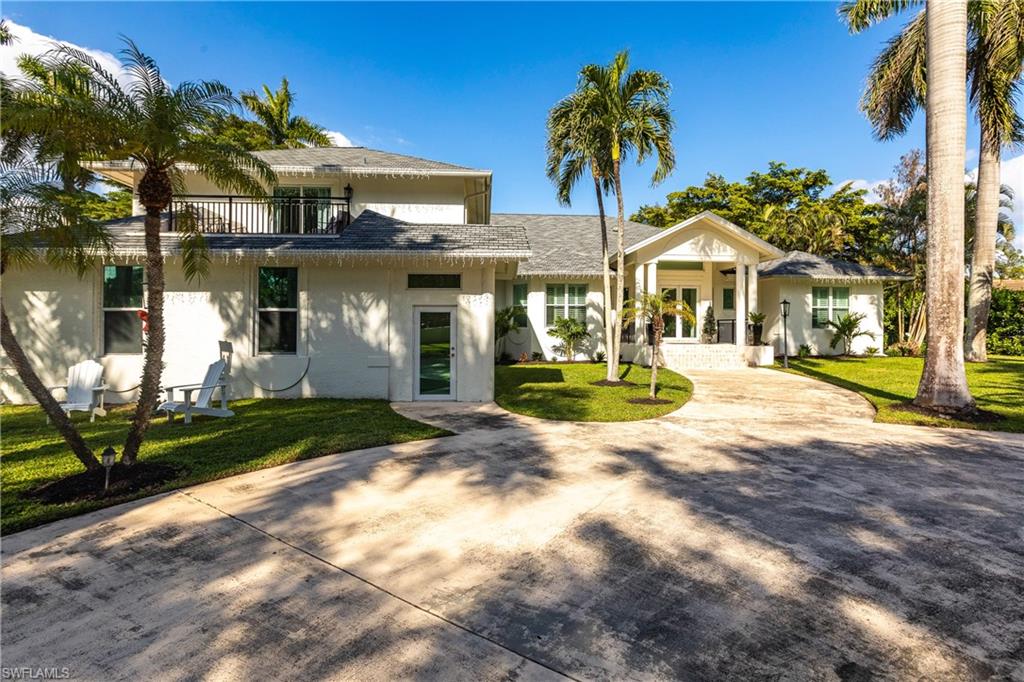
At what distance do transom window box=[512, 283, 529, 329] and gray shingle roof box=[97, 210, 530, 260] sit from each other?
8.04 meters

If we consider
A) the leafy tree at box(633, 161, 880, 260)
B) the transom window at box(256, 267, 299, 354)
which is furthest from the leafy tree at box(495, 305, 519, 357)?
the leafy tree at box(633, 161, 880, 260)

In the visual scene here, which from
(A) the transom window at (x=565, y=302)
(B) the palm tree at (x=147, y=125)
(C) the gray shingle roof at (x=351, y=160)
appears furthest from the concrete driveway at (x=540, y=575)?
(A) the transom window at (x=565, y=302)

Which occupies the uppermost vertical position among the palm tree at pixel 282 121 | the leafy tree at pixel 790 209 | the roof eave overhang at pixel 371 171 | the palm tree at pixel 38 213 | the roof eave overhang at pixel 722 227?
the palm tree at pixel 282 121

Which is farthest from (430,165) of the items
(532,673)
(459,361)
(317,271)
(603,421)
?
(532,673)

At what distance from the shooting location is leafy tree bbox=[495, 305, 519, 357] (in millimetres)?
18281

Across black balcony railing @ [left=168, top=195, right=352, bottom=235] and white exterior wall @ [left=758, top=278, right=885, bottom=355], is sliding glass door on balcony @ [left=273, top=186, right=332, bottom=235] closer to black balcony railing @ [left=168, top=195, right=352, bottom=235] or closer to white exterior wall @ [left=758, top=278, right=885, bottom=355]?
black balcony railing @ [left=168, top=195, right=352, bottom=235]

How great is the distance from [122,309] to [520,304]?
12975 millimetres

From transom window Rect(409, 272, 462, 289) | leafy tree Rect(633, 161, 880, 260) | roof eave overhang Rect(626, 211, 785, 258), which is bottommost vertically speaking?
transom window Rect(409, 272, 462, 289)

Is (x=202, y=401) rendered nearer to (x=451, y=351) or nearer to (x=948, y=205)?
(x=451, y=351)

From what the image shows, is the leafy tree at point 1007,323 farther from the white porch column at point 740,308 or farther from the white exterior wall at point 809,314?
the white porch column at point 740,308

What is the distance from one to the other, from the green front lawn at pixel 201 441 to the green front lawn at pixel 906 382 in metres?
9.35

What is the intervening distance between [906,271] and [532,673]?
29.3 m

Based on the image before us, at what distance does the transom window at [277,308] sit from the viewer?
36.6 ft

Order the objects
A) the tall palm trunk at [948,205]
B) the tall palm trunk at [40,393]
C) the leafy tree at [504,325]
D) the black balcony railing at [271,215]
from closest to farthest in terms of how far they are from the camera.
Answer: the tall palm trunk at [40,393], the tall palm trunk at [948,205], the black balcony railing at [271,215], the leafy tree at [504,325]
